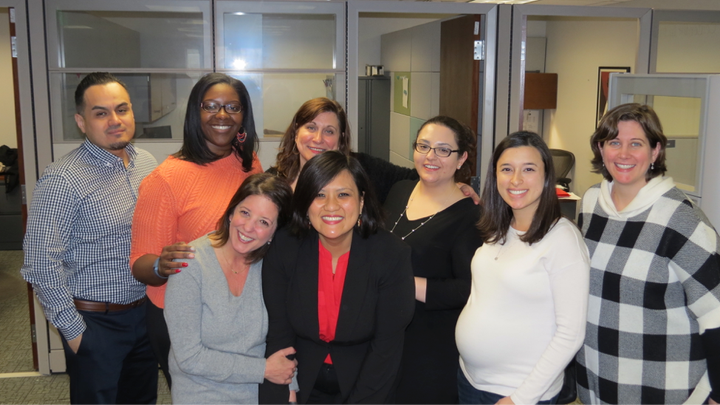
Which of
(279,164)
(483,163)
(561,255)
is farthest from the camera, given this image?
(483,163)

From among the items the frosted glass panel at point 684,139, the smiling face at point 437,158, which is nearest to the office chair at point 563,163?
the frosted glass panel at point 684,139

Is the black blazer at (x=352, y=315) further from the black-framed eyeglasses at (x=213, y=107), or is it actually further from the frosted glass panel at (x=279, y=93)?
the frosted glass panel at (x=279, y=93)

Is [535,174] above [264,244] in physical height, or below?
above

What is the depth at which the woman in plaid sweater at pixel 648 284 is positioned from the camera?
1.70 metres

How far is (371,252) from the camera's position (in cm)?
184

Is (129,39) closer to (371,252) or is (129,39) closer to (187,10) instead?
(187,10)

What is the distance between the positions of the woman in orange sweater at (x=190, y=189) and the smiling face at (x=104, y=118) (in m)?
0.31

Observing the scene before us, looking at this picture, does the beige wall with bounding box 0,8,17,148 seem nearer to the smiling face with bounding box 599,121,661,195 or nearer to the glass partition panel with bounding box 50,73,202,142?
the glass partition panel with bounding box 50,73,202,142

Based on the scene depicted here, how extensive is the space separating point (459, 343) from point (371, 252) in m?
0.42

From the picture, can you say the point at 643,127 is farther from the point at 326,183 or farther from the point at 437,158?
the point at 326,183

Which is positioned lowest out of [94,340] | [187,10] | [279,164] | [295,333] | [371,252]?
[94,340]

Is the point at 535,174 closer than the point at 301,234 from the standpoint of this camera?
Yes

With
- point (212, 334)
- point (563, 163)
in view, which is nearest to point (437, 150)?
point (212, 334)

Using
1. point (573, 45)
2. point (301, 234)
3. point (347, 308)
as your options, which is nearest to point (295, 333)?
point (347, 308)
